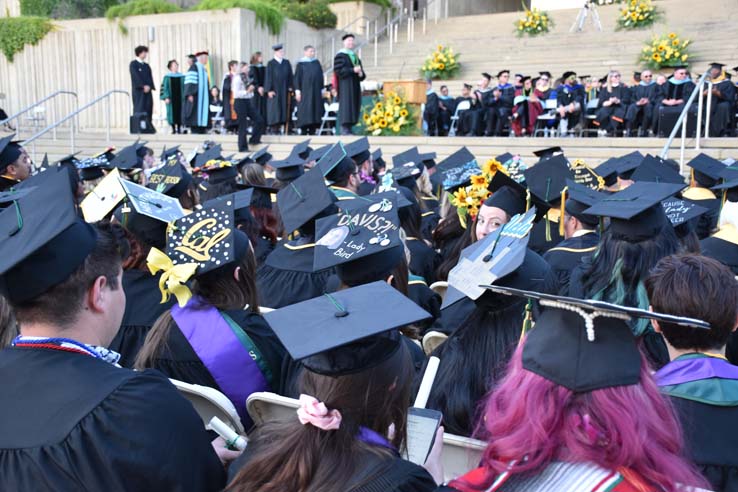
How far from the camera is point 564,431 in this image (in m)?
1.28

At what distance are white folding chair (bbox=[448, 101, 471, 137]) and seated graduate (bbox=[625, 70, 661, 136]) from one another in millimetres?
3547

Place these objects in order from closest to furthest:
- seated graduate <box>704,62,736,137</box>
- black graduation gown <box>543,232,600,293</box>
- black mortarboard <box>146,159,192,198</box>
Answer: black graduation gown <box>543,232,600,293</box>
black mortarboard <box>146,159,192,198</box>
seated graduate <box>704,62,736,137</box>

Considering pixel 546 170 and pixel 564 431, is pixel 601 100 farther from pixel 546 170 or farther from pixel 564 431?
pixel 564 431

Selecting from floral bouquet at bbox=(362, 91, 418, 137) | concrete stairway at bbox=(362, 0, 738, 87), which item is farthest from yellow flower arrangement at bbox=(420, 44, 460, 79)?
floral bouquet at bbox=(362, 91, 418, 137)

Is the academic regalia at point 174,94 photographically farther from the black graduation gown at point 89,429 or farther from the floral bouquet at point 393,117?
the black graduation gown at point 89,429

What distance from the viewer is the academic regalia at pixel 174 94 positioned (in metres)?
16.1

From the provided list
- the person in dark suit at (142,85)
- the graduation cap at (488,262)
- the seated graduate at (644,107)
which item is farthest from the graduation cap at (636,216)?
the person in dark suit at (142,85)

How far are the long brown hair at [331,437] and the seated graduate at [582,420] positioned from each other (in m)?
0.22

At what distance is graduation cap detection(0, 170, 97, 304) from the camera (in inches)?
62.2

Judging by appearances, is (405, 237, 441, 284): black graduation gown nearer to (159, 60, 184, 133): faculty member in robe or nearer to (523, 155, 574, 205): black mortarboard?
(523, 155, 574, 205): black mortarboard

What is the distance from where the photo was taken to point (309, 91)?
14.8m

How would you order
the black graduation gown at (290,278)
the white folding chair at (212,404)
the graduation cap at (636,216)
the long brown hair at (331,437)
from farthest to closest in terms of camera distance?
the black graduation gown at (290,278) < the graduation cap at (636,216) < the white folding chair at (212,404) < the long brown hair at (331,437)

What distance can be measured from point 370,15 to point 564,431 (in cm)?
2252

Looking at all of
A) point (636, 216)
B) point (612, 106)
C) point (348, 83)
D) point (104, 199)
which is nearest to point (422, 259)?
point (636, 216)
